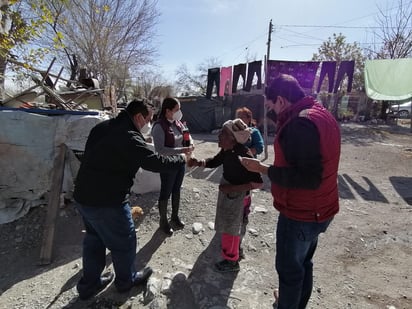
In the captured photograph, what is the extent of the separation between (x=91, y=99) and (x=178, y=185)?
3.47 metres

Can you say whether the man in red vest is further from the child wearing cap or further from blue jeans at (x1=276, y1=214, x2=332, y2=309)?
the child wearing cap

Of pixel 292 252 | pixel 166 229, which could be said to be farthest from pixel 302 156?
pixel 166 229

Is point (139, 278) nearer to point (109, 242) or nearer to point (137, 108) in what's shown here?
point (109, 242)

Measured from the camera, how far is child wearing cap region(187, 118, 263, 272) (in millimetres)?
2324

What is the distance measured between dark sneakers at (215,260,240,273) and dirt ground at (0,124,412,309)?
6cm

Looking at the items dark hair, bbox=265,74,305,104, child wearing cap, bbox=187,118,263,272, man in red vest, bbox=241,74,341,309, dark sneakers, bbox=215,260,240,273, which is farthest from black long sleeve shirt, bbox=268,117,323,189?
dark sneakers, bbox=215,260,240,273

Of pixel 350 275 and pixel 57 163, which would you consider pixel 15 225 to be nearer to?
pixel 57 163

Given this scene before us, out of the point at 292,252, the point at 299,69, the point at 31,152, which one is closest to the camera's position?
the point at 292,252

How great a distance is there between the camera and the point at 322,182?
5.00 feet

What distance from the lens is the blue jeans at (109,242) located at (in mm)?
1973

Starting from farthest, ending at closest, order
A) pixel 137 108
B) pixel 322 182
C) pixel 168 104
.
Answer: pixel 168 104
pixel 137 108
pixel 322 182

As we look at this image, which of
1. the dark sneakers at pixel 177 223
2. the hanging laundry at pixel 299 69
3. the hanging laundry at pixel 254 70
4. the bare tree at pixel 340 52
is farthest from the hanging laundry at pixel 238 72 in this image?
the bare tree at pixel 340 52

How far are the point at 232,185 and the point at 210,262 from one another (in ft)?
3.18

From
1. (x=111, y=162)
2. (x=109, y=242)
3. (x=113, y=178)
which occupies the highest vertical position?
(x=111, y=162)
